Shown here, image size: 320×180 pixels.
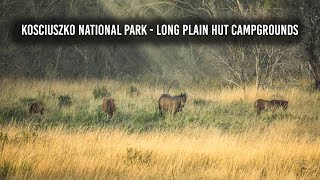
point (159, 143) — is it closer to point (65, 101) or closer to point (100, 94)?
point (65, 101)

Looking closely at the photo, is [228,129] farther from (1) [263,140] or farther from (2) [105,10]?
(2) [105,10]

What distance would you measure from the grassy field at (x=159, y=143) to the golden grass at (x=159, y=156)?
1cm

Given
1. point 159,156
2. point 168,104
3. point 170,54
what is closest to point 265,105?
point 168,104

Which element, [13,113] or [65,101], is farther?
[65,101]

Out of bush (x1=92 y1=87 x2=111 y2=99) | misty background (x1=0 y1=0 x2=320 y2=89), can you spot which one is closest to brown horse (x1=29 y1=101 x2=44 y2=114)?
bush (x1=92 y1=87 x2=111 y2=99)

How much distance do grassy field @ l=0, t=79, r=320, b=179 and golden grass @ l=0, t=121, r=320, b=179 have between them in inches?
0.6

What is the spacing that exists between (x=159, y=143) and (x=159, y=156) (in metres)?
1.01

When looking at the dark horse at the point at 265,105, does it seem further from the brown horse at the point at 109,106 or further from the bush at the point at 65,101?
the bush at the point at 65,101

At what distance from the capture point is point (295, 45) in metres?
18.1

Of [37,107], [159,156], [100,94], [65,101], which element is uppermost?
[100,94]

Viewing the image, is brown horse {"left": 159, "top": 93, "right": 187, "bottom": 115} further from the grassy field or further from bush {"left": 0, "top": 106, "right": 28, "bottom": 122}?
bush {"left": 0, "top": 106, "right": 28, "bottom": 122}

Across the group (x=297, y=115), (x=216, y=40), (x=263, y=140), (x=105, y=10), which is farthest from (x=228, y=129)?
(x=105, y=10)

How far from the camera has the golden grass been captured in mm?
5845

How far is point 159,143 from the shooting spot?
781cm
